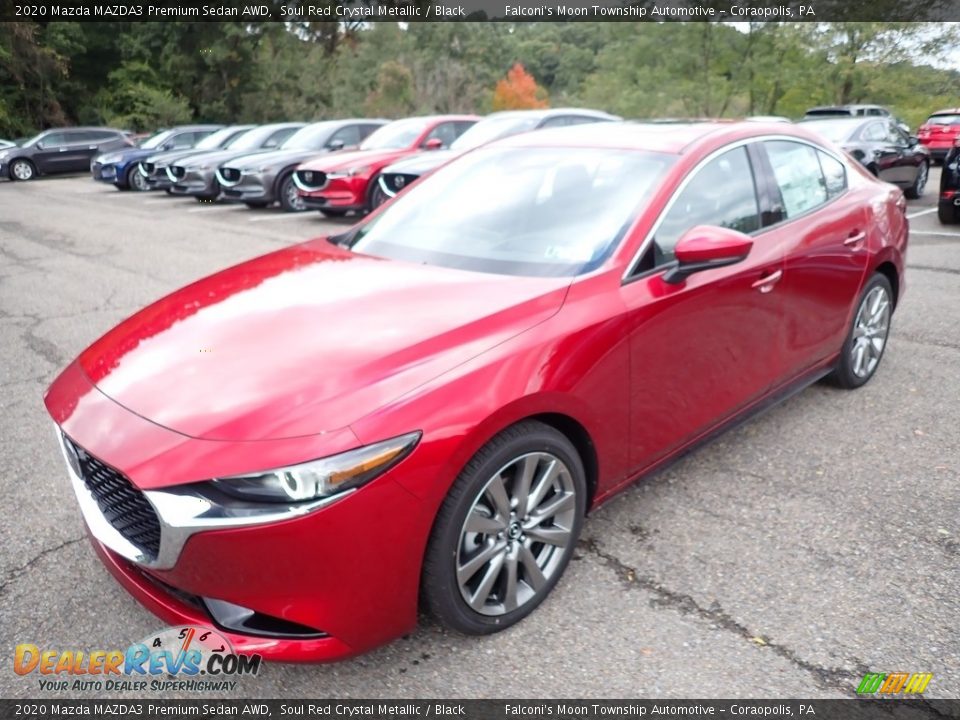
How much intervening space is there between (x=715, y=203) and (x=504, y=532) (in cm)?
174

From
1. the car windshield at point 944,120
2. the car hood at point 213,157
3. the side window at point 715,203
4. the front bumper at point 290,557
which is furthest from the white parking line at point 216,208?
the car windshield at point 944,120

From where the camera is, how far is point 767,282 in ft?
11.2

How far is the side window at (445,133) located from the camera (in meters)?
13.2

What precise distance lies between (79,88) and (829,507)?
3968cm

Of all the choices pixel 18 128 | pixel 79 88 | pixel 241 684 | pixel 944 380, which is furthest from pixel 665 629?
pixel 79 88

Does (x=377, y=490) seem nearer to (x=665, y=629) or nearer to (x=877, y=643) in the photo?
(x=665, y=629)

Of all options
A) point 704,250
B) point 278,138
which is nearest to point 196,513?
point 704,250

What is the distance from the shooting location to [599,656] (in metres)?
2.44

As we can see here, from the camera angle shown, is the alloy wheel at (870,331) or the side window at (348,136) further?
the side window at (348,136)

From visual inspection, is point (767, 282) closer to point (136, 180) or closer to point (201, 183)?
point (201, 183)

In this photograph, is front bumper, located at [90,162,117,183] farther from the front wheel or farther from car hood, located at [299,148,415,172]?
car hood, located at [299,148,415,172]

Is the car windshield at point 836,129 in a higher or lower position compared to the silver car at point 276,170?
higher

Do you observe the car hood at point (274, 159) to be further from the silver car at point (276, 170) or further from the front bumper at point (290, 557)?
the front bumper at point (290, 557)

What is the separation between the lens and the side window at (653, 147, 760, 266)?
3.04 m
